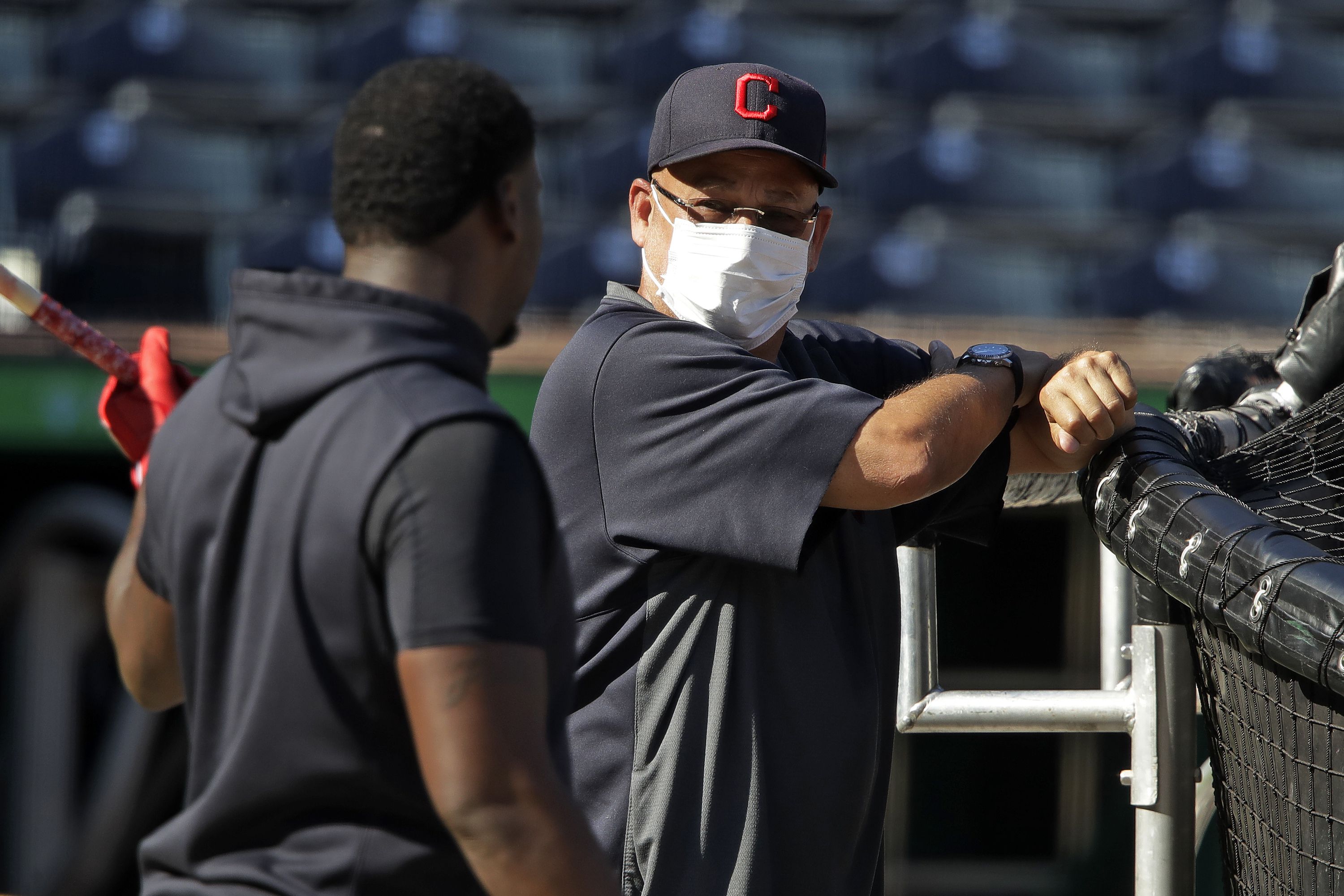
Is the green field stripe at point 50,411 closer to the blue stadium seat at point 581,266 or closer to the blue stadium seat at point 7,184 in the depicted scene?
the blue stadium seat at point 7,184

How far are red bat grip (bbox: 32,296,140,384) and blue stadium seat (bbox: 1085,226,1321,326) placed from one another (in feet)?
20.5

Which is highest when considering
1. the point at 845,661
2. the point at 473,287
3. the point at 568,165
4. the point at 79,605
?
the point at 568,165

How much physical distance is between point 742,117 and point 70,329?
824 mm

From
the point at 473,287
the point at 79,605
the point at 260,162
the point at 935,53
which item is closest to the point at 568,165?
the point at 260,162

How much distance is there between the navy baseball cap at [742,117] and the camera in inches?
66.7

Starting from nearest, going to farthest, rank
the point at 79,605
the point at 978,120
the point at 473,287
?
the point at 473,287 < the point at 79,605 < the point at 978,120

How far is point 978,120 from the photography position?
770cm

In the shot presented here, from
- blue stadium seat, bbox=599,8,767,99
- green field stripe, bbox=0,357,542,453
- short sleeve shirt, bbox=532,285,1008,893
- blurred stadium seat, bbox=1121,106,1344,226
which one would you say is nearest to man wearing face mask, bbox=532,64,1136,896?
short sleeve shirt, bbox=532,285,1008,893

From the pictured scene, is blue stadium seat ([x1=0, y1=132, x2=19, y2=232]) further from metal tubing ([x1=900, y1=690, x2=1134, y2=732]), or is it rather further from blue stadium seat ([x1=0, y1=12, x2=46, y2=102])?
metal tubing ([x1=900, y1=690, x2=1134, y2=732])

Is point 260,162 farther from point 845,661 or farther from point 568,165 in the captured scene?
point 845,661

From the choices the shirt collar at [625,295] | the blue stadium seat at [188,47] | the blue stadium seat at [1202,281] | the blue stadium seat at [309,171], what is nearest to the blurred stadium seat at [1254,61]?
the blue stadium seat at [1202,281]

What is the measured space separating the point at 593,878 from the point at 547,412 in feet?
2.37

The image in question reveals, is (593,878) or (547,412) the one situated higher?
(547,412)

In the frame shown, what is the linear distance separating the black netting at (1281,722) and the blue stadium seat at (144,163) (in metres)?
6.12
